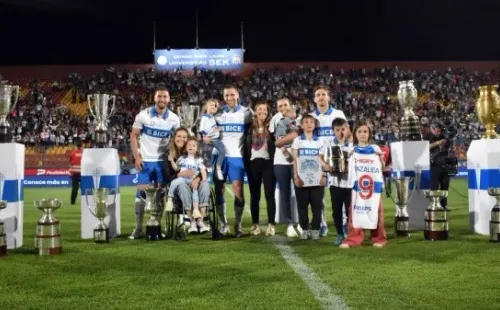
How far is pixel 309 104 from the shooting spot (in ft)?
106

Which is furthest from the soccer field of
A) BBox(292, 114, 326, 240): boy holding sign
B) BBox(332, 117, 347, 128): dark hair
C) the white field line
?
BBox(332, 117, 347, 128): dark hair

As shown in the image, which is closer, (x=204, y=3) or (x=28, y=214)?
(x=28, y=214)

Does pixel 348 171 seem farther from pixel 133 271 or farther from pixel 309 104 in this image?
pixel 309 104

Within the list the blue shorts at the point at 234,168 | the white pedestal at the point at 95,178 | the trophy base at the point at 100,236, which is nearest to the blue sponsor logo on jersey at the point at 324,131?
the blue shorts at the point at 234,168

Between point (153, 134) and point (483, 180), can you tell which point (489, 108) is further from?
point (153, 134)

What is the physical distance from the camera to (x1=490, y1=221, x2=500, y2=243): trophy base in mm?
→ 7367

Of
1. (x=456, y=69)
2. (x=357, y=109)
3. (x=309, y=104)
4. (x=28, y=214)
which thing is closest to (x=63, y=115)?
(x=309, y=104)

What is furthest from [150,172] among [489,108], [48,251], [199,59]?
[199,59]

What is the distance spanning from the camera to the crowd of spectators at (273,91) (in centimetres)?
3216

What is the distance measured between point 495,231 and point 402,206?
1.31 m

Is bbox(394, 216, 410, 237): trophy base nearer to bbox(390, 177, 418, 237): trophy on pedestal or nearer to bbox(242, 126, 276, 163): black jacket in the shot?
bbox(390, 177, 418, 237): trophy on pedestal

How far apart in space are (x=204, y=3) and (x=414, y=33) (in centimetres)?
1508

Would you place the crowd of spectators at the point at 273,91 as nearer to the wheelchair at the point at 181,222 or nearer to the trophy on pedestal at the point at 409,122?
the trophy on pedestal at the point at 409,122

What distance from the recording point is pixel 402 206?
828 centimetres
